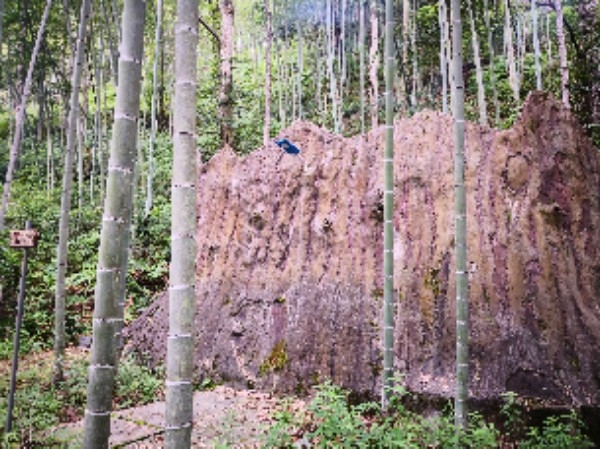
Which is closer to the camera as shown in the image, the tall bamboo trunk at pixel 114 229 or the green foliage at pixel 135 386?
the tall bamboo trunk at pixel 114 229

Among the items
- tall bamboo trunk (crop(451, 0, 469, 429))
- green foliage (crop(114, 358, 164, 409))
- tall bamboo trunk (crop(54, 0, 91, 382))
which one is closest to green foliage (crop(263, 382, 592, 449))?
tall bamboo trunk (crop(451, 0, 469, 429))

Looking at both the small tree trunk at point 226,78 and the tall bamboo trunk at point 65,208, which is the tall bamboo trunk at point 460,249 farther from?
the small tree trunk at point 226,78

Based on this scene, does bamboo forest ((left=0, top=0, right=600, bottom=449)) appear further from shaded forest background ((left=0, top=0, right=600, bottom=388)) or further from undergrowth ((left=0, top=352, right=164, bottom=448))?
shaded forest background ((left=0, top=0, right=600, bottom=388))

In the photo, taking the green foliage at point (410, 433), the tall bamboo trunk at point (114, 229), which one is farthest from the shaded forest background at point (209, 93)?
the green foliage at point (410, 433)

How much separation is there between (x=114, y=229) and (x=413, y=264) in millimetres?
3227

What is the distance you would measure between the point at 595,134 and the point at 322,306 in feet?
14.0

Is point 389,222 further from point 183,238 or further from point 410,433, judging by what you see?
point 183,238

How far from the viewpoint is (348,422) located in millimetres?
3193

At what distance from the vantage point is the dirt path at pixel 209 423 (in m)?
3.76

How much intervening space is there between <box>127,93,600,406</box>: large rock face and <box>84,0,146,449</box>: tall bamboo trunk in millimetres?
2917

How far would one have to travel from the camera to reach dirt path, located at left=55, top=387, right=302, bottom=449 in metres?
3.76

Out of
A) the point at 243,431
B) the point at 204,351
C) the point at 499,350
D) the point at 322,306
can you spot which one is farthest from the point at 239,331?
the point at 499,350

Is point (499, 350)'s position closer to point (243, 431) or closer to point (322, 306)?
point (322, 306)

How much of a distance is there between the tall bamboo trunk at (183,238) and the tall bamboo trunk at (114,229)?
29 centimetres
